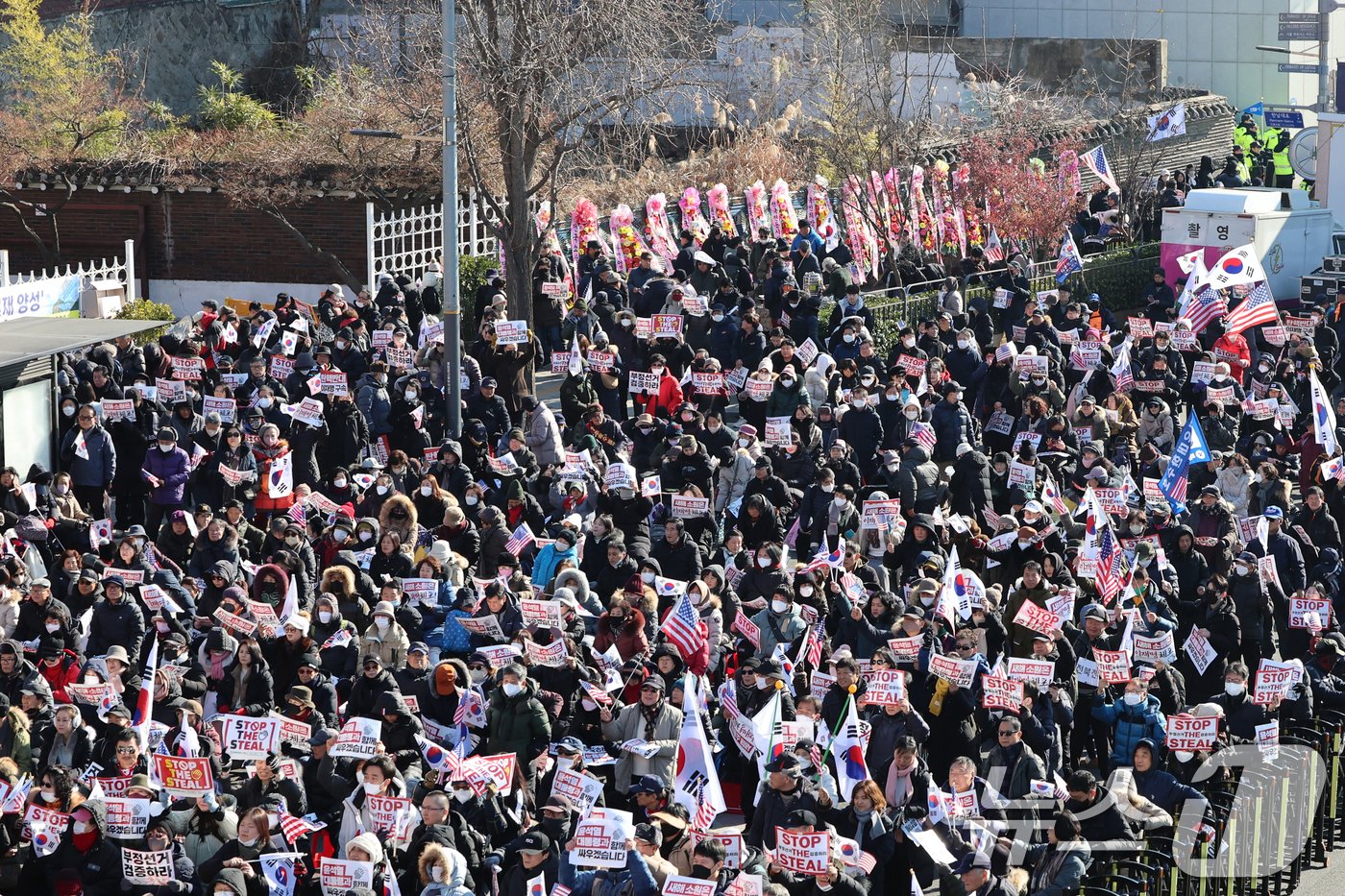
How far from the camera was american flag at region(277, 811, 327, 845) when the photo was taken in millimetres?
11375

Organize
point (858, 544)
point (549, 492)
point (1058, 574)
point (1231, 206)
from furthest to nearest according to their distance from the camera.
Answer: point (1231, 206) → point (549, 492) → point (858, 544) → point (1058, 574)

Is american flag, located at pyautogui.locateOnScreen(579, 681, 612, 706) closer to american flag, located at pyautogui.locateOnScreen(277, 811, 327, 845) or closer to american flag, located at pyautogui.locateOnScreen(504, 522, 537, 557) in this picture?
american flag, located at pyautogui.locateOnScreen(277, 811, 327, 845)

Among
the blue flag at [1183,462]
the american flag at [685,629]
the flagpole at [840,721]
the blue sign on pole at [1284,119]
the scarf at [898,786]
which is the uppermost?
the blue sign on pole at [1284,119]

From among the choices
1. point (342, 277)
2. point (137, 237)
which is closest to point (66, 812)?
point (342, 277)

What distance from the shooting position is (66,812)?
11594mm

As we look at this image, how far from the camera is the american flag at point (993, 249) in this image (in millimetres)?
Answer: 30758

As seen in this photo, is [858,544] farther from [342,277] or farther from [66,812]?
[342,277]

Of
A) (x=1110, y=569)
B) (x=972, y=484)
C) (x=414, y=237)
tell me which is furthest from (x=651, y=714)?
(x=414, y=237)

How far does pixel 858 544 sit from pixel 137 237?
64.7 ft

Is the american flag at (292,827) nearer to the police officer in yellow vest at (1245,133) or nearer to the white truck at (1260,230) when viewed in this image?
the white truck at (1260,230)

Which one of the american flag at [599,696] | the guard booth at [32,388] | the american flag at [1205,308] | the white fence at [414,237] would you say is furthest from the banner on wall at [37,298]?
the american flag at [1205,308]

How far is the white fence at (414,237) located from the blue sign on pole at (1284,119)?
49.1 feet

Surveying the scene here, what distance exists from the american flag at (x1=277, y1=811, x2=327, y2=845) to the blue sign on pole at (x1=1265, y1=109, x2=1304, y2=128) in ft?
95.8

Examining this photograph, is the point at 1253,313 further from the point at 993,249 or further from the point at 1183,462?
the point at 993,249
